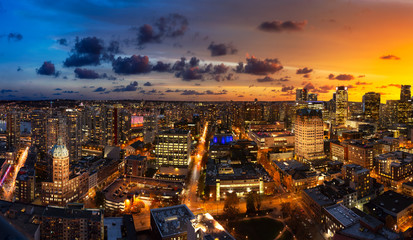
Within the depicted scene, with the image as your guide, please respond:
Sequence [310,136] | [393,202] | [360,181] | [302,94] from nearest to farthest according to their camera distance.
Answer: [393,202], [360,181], [310,136], [302,94]

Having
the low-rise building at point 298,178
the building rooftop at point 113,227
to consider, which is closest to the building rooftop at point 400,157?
the low-rise building at point 298,178

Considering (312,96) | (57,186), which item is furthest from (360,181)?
(312,96)

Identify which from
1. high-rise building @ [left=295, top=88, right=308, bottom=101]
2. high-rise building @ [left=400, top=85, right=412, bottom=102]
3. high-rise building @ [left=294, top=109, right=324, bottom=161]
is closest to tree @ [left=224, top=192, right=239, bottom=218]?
high-rise building @ [left=294, top=109, right=324, bottom=161]

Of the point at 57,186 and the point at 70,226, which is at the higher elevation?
the point at 57,186

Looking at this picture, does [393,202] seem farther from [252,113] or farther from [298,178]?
[252,113]

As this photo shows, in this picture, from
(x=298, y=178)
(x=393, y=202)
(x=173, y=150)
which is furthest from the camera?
(x=173, y=150)

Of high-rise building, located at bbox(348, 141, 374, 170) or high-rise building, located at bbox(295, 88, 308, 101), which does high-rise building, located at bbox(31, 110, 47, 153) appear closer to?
high-rise building, located at bbox(348, 141, 374, 170)
